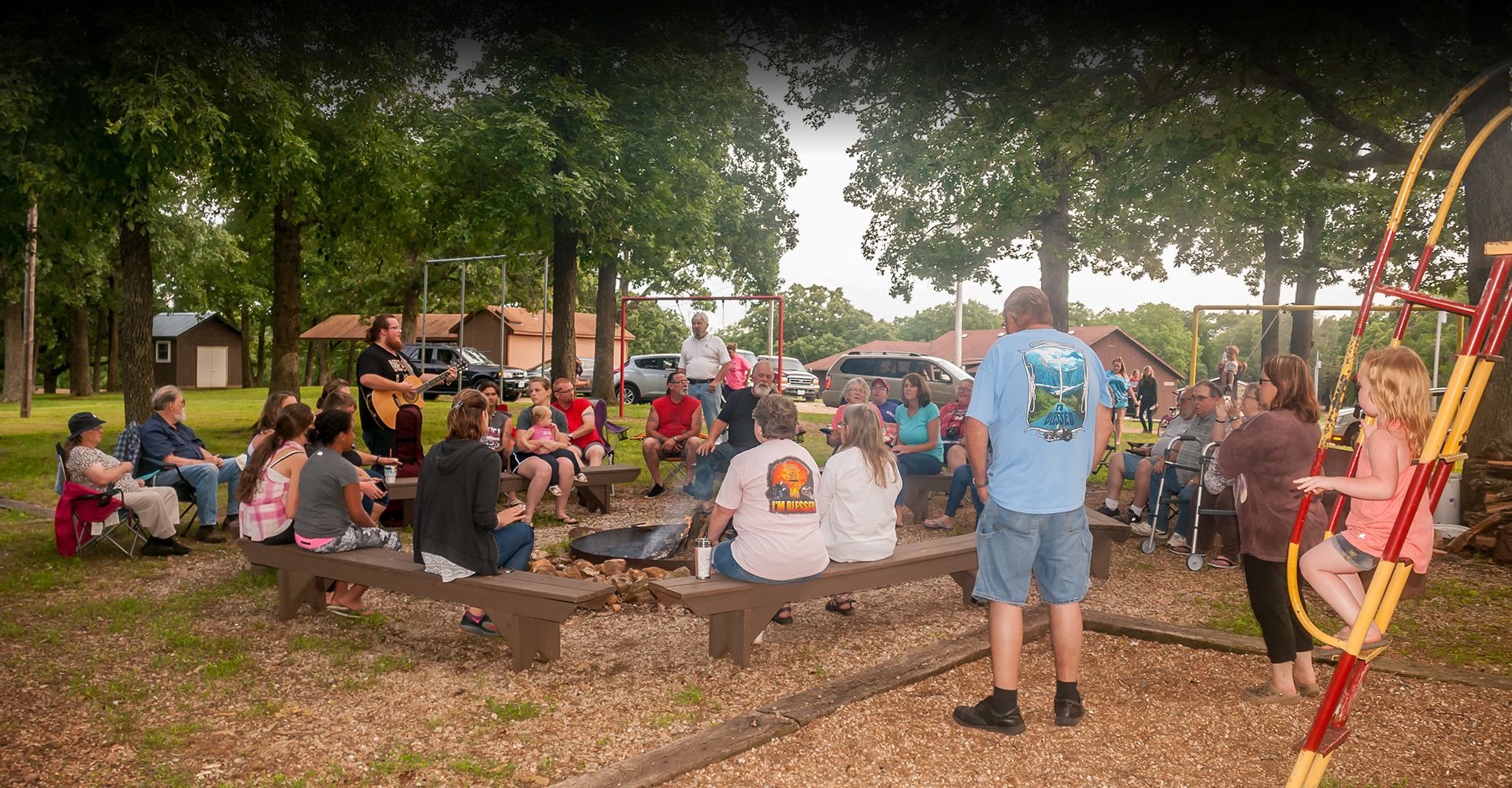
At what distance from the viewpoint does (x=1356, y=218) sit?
59.0 feet

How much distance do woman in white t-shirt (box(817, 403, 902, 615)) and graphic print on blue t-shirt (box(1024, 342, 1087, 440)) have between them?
143 cm

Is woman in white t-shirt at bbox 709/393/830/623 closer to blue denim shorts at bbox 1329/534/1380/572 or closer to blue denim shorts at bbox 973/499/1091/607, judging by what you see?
blue denim shorts at bbox 973/499/1091/607

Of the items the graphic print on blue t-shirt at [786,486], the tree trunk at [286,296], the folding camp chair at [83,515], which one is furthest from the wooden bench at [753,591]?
the tree trunk at [286,296]

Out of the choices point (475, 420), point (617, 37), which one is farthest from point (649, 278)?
point (475, 420)

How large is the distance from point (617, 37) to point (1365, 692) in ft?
52.1

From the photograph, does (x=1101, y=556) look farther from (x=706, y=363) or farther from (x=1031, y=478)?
(x=706, y=363)

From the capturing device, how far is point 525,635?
15.3 ft

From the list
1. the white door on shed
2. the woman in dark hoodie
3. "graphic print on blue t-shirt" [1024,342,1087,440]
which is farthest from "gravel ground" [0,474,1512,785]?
the white door on shed

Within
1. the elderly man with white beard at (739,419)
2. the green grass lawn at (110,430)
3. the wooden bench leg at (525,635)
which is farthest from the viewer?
the green grass lawn at (110,430)

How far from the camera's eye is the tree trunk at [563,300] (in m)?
17.3

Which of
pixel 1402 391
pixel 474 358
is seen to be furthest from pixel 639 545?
pixel 474 358

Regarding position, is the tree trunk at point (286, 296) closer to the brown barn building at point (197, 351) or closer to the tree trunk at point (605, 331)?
the tree trunk at point (605, 331)

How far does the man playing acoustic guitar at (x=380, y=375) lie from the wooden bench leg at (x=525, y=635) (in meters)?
3.80

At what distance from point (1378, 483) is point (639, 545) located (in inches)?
188
